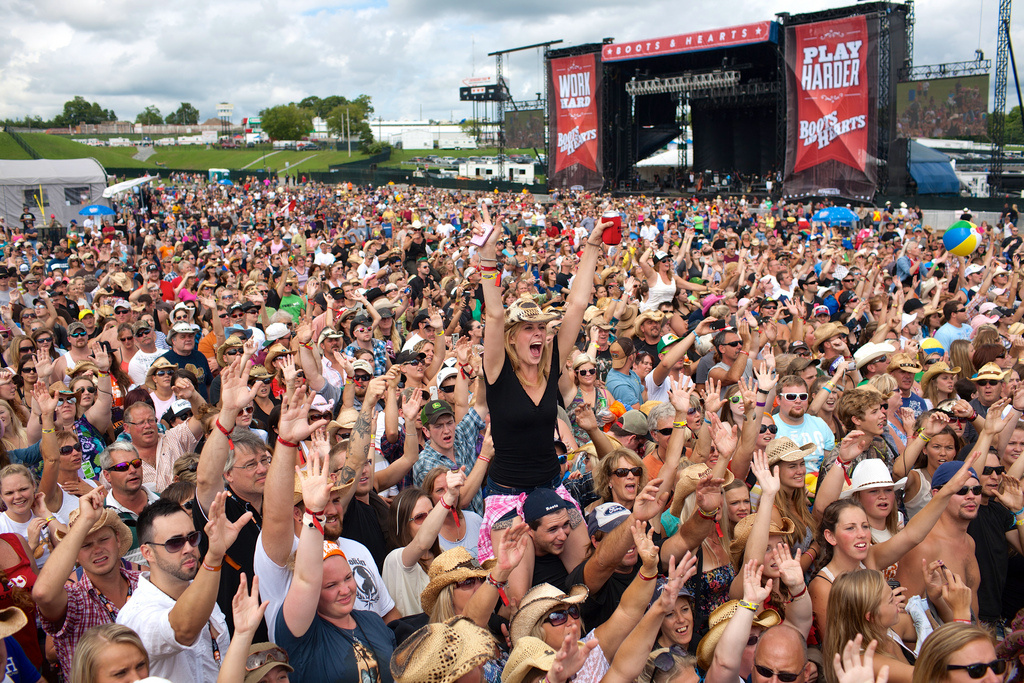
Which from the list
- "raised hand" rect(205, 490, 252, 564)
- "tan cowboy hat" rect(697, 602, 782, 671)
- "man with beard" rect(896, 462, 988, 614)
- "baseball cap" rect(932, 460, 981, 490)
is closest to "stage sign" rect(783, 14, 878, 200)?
"baseball cap" rect(932, 460, 981, 490)

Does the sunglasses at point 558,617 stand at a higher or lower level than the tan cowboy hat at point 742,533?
higher

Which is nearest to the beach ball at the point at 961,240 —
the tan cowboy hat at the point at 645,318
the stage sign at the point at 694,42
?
the tan cowboy hat at the point at 645,318

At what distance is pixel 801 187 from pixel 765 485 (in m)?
28.9

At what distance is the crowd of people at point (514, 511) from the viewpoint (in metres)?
2.68

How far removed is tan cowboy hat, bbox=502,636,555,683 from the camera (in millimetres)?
2426

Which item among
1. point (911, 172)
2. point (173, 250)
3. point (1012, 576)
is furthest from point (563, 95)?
point (1012, 576)

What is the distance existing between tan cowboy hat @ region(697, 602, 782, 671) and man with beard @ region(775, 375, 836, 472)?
2.26 metres

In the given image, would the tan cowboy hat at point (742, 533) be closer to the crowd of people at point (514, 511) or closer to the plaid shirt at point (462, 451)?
the crowd of people at point (514, 511)

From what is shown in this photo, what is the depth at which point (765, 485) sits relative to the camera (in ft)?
10.6

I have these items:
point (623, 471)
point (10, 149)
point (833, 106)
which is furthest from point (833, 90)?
point (10, 149)

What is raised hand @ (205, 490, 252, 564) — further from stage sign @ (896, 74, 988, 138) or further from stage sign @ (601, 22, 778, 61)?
stage sign @ (601, 22, 778, 61)

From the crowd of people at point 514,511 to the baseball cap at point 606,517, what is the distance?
0.02m

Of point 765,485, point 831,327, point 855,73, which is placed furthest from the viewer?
point 855,73

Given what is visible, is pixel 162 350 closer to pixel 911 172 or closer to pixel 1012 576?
pixel 1012 576
